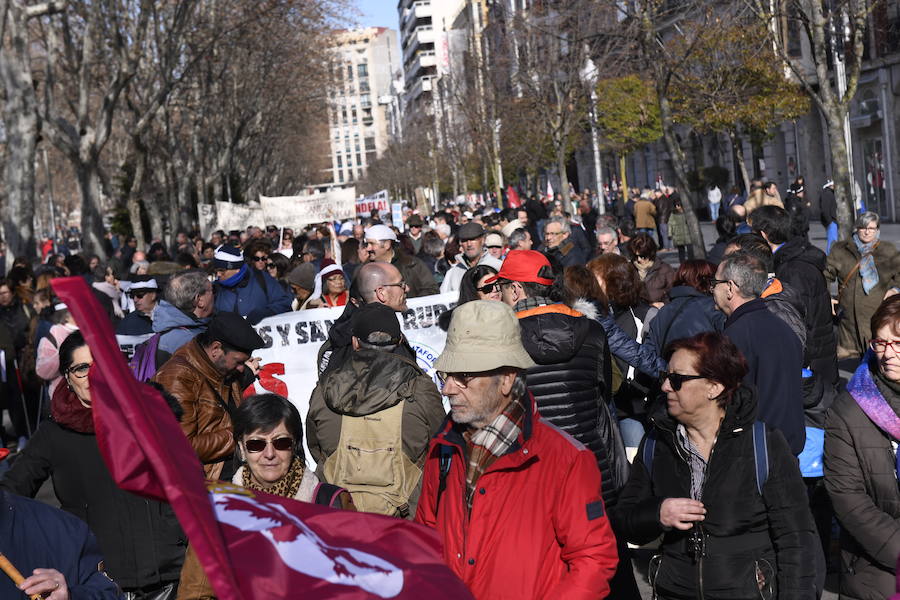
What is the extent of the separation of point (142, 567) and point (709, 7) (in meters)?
15.6

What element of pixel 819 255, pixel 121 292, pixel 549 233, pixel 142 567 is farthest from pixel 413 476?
pixel 121 292

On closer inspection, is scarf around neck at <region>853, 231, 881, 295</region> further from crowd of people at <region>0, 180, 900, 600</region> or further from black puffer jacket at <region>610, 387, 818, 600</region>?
black puffer jacket at <region>610, 387, 818, 600</region>

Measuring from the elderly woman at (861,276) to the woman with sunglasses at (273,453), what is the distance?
6320mm

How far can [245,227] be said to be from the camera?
113 feet

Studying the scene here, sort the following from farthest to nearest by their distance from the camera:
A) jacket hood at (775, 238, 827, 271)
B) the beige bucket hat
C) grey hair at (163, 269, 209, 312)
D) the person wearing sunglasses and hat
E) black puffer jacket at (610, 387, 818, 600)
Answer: jacket hood at (775, 238, 827, 271) → the person wearing sunglasses and hat → grey hair at (163, 269, 209, 312) → black puffer jacket at (610, 387, 818, 600) → the beige bucket hat

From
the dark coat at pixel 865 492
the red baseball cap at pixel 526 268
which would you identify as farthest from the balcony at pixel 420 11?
the dark coat at pixel 865 492

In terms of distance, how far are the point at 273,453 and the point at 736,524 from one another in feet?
5.09

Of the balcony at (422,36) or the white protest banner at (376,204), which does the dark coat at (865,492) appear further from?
the balcony at (422,36)

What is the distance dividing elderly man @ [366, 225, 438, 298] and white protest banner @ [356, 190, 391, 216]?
30.0 m

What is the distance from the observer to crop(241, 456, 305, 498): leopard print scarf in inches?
158

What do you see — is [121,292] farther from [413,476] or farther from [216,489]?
[216,489]

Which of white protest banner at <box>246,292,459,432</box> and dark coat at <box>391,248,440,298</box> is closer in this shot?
white protest banner at <box>246,292,459,432</box>

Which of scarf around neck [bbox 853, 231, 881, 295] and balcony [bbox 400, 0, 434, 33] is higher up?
balcony [bbox 400, 0, 434, 33]

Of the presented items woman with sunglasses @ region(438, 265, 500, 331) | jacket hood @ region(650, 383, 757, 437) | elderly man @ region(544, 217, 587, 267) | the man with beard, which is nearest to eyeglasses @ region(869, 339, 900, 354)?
jacket hood @ region(650, 383, 757, 437)
